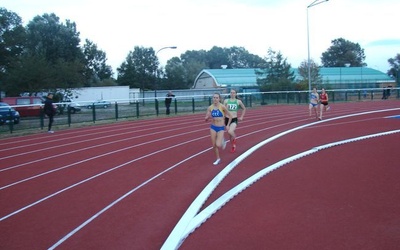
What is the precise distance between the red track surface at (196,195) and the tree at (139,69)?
218ft

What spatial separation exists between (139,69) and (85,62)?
39.4 feet

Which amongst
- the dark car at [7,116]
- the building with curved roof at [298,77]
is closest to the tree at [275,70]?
the building with curved roof at [298,77]

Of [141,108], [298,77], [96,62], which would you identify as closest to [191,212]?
[141,108]

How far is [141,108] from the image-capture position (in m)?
28.3

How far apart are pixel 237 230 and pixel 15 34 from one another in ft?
158

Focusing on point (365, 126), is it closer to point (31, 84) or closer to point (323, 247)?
point (323, 247)

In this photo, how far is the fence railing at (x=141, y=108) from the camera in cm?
2184

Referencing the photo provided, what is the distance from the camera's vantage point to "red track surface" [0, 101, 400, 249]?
5.39 metres

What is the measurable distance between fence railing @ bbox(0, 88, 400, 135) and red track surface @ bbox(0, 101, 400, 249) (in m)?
8.23

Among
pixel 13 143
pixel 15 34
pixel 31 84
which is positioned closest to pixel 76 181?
pixel 13 143

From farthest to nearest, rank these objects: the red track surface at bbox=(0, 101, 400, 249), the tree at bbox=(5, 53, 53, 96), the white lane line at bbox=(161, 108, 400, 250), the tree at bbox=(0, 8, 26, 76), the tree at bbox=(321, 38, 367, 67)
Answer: the tree at bbox=(321, 38, 367, 67) → the tree at bbox=(0, 8, 26, 76) → the tree at bbox=(5, 53, 53, 96) → the red track surface at bbox=(0, 101, 400, 249) → the white lane line at bbox=(161, 108, 400, 250)

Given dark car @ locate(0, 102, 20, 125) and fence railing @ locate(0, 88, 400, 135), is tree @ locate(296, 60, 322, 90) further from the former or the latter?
dark car @ locate(0, 102, 20, 125)

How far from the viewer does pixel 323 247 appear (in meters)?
4.90

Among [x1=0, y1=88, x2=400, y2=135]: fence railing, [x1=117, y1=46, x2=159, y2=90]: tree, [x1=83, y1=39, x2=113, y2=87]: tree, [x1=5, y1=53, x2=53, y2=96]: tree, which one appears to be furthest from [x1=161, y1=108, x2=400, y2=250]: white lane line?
[x1=83, y1=39, x2=113, y2=87]: tree
